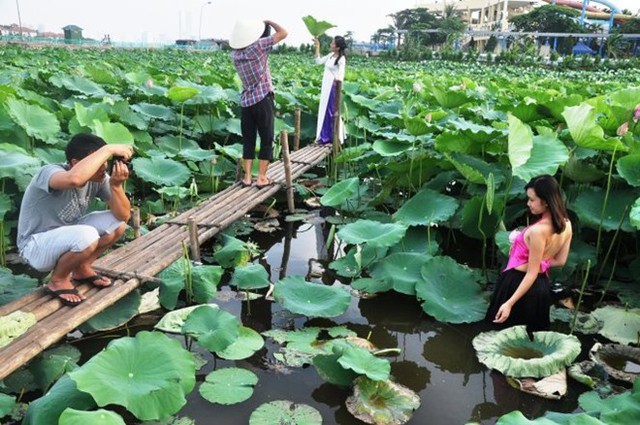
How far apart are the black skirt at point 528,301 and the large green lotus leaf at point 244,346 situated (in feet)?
3.84

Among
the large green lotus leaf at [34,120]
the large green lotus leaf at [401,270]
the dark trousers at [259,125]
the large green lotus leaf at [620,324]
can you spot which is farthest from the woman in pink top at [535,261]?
the large green lotus leaf at [34,120]

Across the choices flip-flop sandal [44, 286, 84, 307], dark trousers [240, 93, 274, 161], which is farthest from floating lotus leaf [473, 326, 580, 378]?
dark trousers [240, 93, 274, 161]

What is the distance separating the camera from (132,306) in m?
2.54

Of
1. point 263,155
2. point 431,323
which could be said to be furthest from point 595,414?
point 263,155

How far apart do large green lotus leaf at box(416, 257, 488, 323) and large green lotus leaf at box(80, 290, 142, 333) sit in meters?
1.39

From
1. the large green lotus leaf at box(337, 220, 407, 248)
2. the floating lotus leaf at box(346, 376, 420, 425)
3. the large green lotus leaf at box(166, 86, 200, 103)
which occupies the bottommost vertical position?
the floating lotus leaf at box(346, 376, 420, 425)

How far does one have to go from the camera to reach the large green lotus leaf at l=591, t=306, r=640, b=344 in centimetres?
255

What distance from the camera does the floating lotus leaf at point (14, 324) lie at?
1898mm

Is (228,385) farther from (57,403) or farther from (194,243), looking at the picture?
(194,243)

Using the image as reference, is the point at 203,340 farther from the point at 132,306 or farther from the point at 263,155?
the point at 263,155

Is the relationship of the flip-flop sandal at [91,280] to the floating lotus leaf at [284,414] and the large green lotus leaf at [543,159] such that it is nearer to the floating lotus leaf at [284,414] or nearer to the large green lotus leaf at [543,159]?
the floating lotus leaf at [284,414]

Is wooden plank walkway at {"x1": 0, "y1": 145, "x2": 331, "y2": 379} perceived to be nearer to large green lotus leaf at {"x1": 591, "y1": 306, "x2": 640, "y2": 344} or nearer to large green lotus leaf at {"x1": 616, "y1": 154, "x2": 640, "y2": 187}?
large green lotus leaf at {"x1": 591, "y1": 306, "x2": 640, "y2": 344}

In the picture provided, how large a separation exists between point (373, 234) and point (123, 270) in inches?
53.5

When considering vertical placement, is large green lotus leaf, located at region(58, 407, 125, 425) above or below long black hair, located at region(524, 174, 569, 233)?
below
